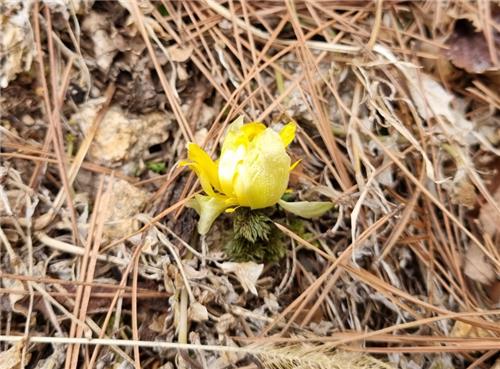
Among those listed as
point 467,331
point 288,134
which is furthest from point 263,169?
point 467,331

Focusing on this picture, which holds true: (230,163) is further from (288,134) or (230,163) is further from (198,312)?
(198,312)

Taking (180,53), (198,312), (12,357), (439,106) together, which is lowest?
(12,357)

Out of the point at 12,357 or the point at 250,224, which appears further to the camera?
the point at 250,224

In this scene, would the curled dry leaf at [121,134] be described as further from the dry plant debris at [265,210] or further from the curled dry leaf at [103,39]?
the curled dry leaf at [103,39]

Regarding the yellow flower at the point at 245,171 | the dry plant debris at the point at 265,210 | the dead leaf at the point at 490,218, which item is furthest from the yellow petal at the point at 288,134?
the dead leaf at the point at 490,218

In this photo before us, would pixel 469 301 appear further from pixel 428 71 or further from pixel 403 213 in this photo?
pixel 428 71

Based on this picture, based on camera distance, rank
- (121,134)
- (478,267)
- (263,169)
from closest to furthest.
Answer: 1. (263,169)
2. (478,267)
3. (121,134)

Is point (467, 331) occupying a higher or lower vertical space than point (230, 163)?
lower

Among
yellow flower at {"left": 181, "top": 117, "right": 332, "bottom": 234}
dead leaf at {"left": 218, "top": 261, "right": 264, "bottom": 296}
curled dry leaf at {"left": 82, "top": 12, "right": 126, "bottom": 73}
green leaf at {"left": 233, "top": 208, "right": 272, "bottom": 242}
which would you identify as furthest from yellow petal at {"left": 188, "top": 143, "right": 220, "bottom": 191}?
curled dry leaf at {"left": 82, "top": 12, "right": 126, "bottom": 73}
